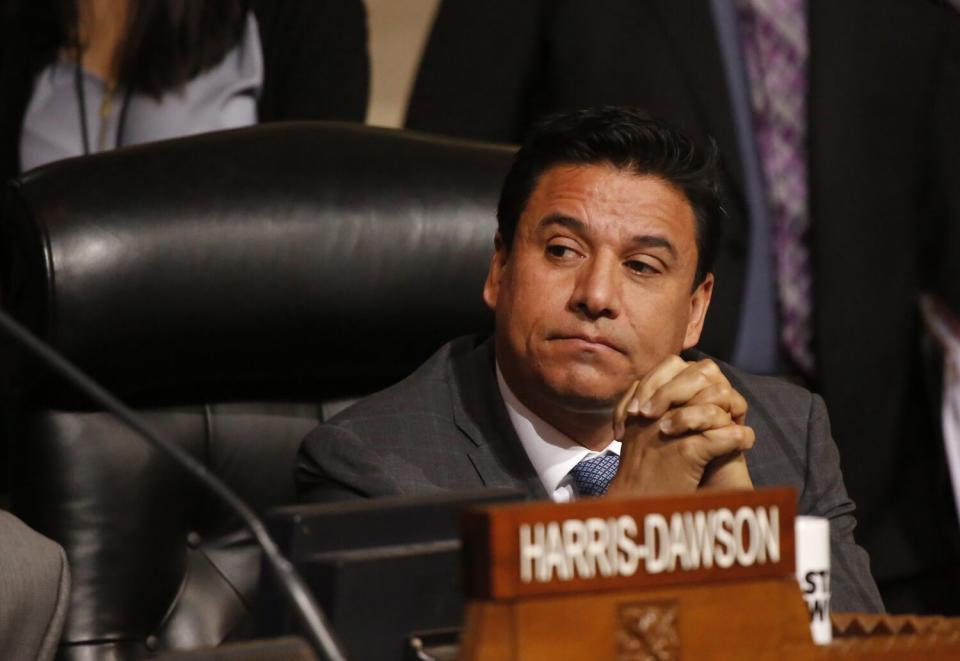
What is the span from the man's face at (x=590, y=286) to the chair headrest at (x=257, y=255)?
0.08m

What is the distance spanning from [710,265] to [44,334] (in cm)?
76

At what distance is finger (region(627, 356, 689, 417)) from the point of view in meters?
1.58

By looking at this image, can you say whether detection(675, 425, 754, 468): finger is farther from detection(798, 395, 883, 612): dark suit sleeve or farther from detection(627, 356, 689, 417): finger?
detection(798, 395, 883, 612): dark suit sleeve

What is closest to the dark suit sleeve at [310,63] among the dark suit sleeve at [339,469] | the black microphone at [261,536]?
the dark suit sleeve at [339,469]

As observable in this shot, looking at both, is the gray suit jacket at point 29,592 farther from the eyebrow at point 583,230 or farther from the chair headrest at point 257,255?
the eyebrow at point 583,230

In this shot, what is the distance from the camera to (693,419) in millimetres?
1579

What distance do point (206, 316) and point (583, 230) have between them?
40cm

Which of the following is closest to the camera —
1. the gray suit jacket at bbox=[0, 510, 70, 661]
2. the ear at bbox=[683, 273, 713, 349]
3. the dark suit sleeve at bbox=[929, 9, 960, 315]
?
the gray suit jacket at bbox=[0, 510, 70, 661]

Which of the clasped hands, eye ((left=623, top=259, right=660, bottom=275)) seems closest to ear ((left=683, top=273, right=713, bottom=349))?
eye ((left=623, top=259, right=660, bottom=275))

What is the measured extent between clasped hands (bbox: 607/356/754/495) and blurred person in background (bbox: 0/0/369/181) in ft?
3.07

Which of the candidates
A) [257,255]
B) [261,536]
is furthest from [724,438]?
[261,536]

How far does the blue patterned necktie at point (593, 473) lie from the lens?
184 centimetres

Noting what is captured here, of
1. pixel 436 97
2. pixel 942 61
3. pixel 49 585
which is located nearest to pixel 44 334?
pixel 49 585

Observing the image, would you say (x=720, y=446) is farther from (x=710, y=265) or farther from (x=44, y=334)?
(x=44, y=334)
